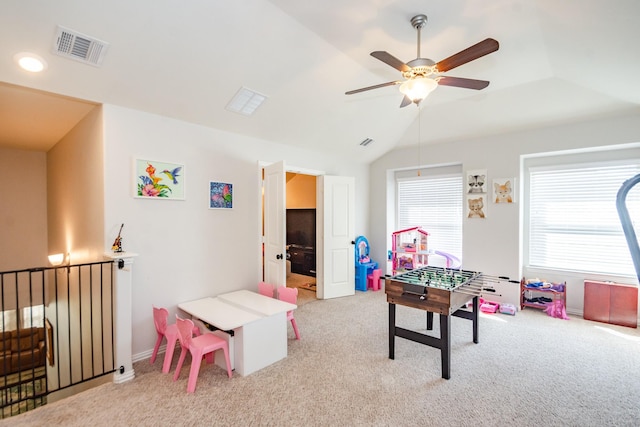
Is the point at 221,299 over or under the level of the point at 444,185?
under

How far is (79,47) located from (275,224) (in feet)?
8.81

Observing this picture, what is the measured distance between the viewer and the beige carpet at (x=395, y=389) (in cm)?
220

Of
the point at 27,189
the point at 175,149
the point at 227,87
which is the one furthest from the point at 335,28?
the point at 27,189

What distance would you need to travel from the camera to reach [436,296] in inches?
108

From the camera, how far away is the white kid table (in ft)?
9.12

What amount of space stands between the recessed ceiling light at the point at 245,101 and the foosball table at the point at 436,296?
2580mm

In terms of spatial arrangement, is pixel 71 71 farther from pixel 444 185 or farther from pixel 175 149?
pixel 444 185

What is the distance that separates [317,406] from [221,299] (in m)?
1.80

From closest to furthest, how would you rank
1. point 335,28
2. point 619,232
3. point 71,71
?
point 71,71 → point 335,28 → point 619,232

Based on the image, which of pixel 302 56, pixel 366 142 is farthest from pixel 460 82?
pixel 366 142

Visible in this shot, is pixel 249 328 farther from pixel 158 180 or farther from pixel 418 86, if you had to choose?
pixel 418 86

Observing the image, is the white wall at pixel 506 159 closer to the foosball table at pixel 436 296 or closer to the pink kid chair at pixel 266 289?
the foosball table at pixel 436 296

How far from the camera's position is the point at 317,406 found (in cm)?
234

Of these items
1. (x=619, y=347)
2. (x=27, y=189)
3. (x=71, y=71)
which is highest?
(x=71, y=71)
